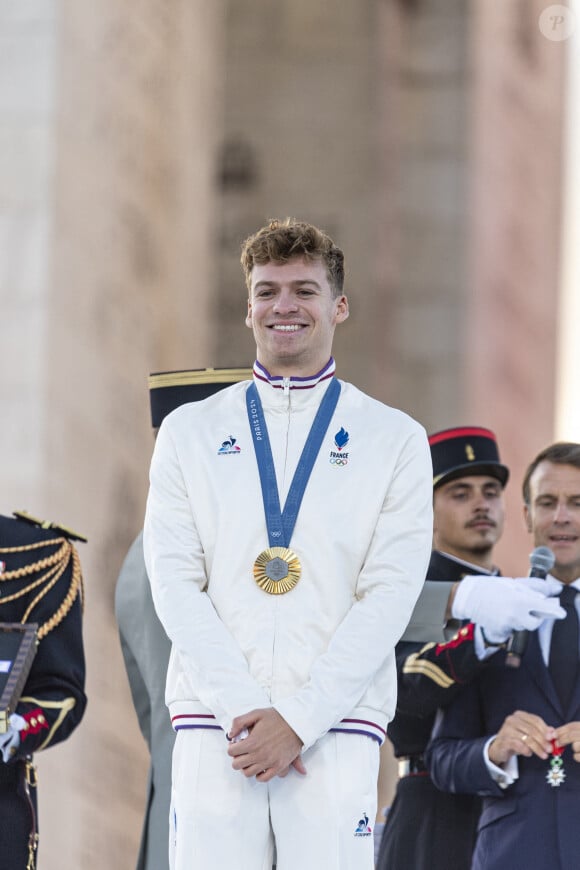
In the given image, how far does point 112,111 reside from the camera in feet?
35.0

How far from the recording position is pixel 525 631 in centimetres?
511

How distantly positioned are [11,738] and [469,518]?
1.89 metres

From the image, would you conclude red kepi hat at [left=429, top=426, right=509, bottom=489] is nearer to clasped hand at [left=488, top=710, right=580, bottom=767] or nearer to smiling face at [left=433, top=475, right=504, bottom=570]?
smiling face at [left=433, top=475, right=504, bottom=570]

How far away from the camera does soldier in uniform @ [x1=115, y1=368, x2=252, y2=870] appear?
525 centimetres

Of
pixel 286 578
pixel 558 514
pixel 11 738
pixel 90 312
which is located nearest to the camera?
pixel 286 578

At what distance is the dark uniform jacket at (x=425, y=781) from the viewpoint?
5250 mm

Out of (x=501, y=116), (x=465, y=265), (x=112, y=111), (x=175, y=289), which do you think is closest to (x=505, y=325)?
(x=465, y=265)

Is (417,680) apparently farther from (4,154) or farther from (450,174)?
(450,174)

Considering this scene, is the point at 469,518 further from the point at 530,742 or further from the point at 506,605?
the point at 530,742

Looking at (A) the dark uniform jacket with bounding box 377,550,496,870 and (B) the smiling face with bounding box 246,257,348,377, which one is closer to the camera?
(B) the smiling face with bounding box 246,257,348,377

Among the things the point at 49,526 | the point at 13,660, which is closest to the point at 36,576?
the point at 49,526

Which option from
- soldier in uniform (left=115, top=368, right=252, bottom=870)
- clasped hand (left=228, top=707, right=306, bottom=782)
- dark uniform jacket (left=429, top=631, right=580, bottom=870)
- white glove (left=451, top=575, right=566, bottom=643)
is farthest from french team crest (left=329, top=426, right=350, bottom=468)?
dark uniform jacket (left=429, top=631, right=580, bottom=870)

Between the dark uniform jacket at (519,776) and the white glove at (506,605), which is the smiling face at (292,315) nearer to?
the white glove at (506,605)

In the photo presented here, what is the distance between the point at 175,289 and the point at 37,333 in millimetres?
Answer: 2712
